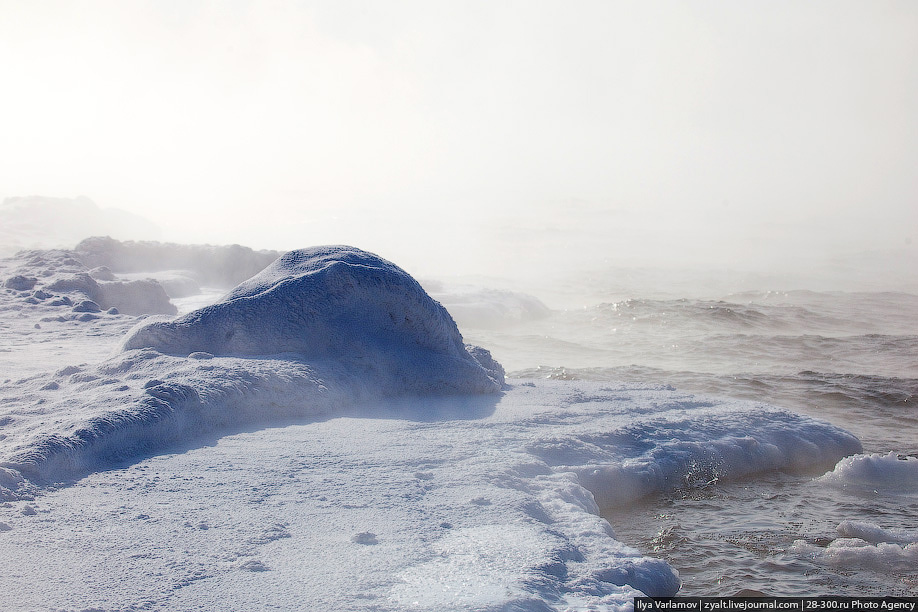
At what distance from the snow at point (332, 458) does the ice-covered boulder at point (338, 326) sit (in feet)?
0.04

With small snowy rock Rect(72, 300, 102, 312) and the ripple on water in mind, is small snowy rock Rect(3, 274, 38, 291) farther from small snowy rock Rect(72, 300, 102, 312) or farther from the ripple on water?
the ripple on water

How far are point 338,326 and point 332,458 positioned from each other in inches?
49.5

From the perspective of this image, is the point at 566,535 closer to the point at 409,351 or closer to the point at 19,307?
the point at 409,351

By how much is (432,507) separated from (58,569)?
112 centimetres

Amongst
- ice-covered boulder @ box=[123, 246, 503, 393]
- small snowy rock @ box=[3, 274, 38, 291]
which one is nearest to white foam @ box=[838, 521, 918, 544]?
ice-covered boulder @ box=[123, 246, 503, 393]

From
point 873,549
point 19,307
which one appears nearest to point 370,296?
point 873,549

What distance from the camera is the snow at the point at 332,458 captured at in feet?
6.45

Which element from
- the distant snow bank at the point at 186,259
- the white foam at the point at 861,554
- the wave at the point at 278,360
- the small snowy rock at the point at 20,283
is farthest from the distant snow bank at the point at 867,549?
the distant snow bank at the point at 186,259

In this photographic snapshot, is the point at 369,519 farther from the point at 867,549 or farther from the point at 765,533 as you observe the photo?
the point at 867,549

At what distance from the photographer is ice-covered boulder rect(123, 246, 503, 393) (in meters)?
3.84

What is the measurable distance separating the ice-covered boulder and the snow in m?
0.01

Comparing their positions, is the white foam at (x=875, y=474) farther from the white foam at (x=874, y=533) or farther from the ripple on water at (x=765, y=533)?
the white foam at (x=874, y=533)

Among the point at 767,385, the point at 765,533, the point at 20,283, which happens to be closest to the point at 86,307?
the point at 20,283

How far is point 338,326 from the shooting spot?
13.0 feet
